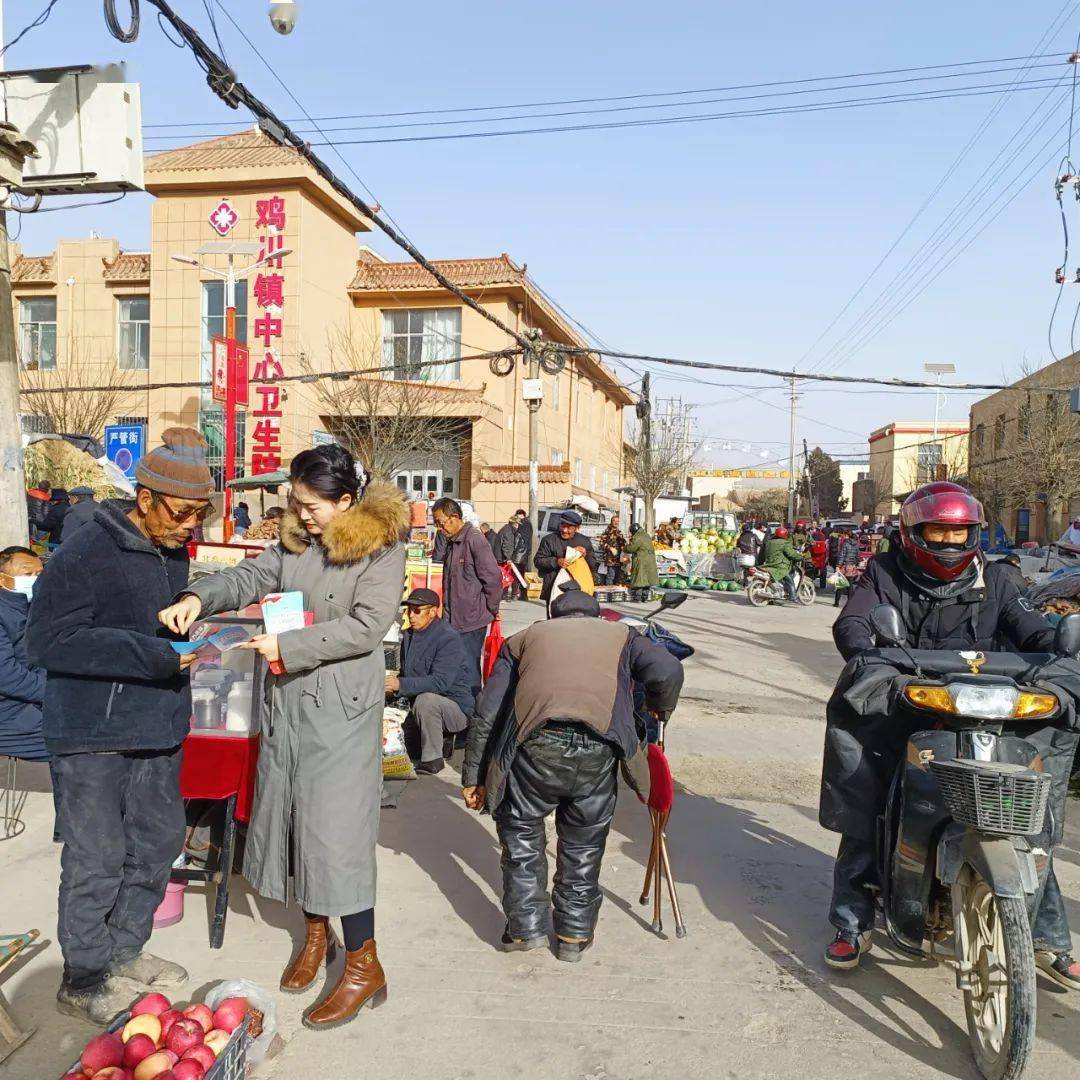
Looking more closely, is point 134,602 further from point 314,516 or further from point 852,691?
point 852,691

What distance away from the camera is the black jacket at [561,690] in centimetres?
384

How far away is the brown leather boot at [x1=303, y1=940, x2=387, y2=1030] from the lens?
10.8 feet

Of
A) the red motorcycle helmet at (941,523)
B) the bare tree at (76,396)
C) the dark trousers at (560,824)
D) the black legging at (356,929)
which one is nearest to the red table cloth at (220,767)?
the black legging at (356,929)

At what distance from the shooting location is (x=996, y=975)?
305 centimetres

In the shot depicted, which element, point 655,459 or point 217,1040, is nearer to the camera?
point 217,1040

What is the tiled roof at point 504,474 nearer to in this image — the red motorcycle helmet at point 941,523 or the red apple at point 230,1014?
the red motorcycle helmet at point 941,523

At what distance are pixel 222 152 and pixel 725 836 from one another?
88.2 ft

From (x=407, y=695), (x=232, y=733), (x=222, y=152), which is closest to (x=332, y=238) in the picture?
(x=222, y=152)

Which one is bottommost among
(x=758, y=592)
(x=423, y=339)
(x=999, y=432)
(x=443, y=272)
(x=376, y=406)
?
(x=758, y=592)

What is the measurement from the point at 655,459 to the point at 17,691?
4578 centimetres

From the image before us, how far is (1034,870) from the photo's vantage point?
3086mm

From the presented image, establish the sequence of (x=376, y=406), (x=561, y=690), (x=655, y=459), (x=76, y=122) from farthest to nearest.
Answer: (x=655, y=459), (x=376, y=406), (x=76, y=122), (x=561, y=690)

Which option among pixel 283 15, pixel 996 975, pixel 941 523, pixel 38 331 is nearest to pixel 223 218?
pixel 38 331

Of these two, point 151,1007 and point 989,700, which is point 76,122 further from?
point 989,700
